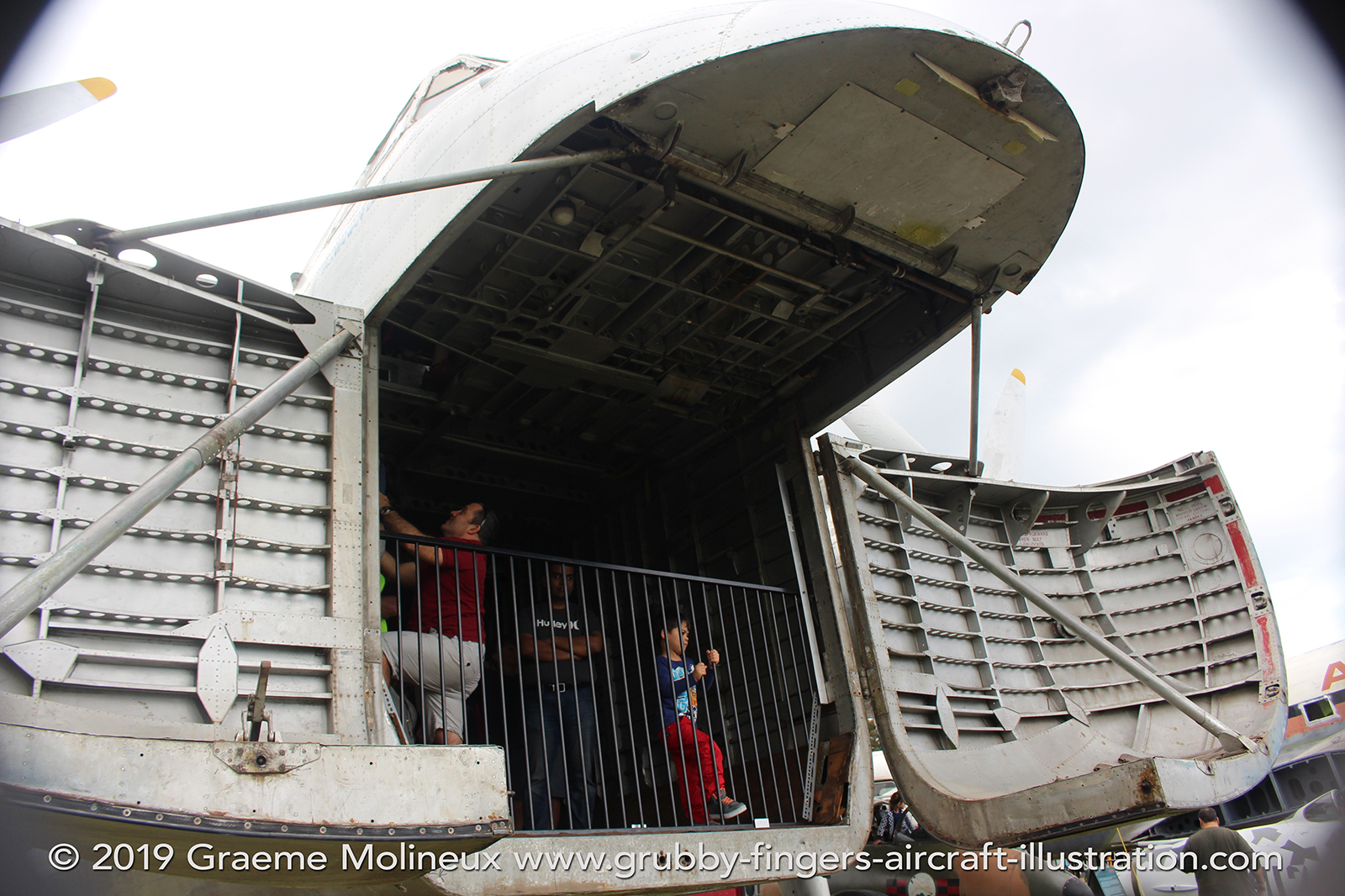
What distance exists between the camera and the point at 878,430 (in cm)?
888

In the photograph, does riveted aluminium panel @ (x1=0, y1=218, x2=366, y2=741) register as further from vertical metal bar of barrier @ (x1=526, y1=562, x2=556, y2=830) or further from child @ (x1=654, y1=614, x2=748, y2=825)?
child @ (x1=654, y1=614, x2=748, y2=825)

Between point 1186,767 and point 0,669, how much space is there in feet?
21.6

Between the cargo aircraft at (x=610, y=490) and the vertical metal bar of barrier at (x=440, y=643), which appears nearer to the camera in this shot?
the cargo aircraft at (x=610, y=490)

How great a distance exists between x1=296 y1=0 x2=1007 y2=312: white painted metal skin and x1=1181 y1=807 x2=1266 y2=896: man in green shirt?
22.9 ft

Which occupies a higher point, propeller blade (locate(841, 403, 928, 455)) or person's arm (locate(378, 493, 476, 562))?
propeller blade (locate(841, 403, 928, 455))

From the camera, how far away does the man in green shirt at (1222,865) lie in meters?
7.23

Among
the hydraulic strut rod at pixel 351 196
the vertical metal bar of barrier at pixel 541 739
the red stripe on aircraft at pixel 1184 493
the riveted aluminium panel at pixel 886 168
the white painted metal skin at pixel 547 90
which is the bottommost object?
the vertical metal bar of barrier at pixel 541 739

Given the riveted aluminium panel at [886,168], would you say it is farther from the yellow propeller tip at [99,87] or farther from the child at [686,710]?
the yellow propeller tip at [99,87]

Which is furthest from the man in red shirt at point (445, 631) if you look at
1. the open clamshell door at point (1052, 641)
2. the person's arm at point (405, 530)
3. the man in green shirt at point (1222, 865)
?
the man in green shirt at point (1222, 865)

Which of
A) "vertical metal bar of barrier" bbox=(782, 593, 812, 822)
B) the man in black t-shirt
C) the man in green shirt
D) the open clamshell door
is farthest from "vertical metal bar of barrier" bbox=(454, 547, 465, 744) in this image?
the man in green shirt

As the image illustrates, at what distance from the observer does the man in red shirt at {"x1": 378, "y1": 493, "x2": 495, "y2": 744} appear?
4992 millimetres

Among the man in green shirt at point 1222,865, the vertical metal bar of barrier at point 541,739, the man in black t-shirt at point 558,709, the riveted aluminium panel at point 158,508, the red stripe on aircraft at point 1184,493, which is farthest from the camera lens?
the red stripe on aircraft at point 1184,493

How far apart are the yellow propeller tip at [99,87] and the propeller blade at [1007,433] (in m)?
8.27

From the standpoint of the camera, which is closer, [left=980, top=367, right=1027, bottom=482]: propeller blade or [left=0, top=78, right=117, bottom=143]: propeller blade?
[left=0, top=78, right=117, bottom=143]: propeller blade
